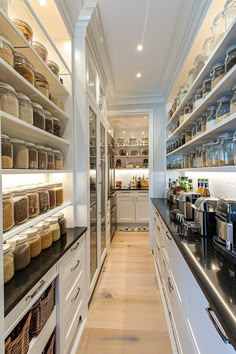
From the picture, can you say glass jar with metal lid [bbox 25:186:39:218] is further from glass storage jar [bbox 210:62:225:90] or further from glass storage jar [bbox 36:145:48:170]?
glass storage jar [bbox 210:62:225:90]

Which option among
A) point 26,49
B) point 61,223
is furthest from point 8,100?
point 61,223

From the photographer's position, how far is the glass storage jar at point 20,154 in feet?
3.91

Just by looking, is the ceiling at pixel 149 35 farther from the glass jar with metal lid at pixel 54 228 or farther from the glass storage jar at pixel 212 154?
the glass jar with metal lid at pixel 54 228

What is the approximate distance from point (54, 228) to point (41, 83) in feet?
3.46

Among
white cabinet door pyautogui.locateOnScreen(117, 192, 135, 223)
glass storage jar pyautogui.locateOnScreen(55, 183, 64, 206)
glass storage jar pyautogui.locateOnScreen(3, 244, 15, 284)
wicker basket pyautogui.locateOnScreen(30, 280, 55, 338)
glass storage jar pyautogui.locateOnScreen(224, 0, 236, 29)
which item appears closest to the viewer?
glass storage jar pyautogui.locateOnScreen(3, 244, 15, 284)

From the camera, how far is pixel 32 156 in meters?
1.36

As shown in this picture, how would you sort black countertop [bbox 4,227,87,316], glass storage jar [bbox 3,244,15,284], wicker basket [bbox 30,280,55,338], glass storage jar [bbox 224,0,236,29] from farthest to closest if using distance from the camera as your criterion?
glass storage jar [bbox 224,0,236,29] → wicker basket [bbox 30,280,55,338] → glass storage jar [bbox 3,244,15,284] → black countertop [bbox 4,227,87,316]

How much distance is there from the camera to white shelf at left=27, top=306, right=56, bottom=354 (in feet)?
3.61

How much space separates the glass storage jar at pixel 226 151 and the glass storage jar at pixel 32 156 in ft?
4.15

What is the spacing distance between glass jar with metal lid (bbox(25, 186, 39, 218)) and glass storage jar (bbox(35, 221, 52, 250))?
12cm

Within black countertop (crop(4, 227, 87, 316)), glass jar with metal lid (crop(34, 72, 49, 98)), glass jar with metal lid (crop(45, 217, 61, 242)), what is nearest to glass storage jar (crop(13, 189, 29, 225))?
black countertop (crop(4, 227, 87, 316))


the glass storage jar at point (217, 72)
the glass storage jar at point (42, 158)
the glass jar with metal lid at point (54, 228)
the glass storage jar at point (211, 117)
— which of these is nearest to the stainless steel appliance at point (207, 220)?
the glass storage jar at point (211, 117)

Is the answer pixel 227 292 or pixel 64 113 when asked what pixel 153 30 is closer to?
pixel 64 113

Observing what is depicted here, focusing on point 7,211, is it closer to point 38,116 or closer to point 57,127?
point 38,116
